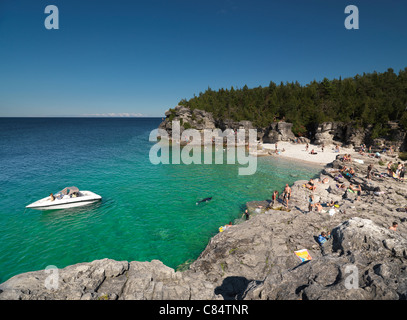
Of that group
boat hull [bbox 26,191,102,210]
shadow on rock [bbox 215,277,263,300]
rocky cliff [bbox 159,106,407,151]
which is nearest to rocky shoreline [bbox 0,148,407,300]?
shadow on rock [bbox 215,277,263,300]

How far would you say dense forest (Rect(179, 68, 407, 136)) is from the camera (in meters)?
45.0

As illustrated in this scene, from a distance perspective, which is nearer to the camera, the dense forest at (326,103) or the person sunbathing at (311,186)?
the person sunbathing at (311,186)

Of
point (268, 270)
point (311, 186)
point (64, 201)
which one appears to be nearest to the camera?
point (268, 270)

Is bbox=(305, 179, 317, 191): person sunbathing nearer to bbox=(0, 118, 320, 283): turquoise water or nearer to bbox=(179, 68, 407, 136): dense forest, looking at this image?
bbox=(0, 118, 320, 283): turquoise water

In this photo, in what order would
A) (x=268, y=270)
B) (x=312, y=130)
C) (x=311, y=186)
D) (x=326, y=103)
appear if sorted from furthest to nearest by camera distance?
(x=326, y=103), (x=312, y=130), (x=311, y=186), (x=268, y=270)

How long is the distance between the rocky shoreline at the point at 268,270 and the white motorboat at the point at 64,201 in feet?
46.4

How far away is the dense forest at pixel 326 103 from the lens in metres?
45.0

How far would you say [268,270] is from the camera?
9336mm

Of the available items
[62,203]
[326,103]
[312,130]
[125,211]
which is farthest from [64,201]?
[326,103]

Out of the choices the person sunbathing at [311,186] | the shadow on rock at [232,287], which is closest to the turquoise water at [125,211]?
the person sunbathing at [311,186]

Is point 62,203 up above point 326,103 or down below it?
below

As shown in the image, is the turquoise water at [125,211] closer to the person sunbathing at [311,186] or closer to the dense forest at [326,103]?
the person sunbathing at [311,186]

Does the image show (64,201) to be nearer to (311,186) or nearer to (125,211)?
(125,211)

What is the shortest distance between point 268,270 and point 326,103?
64.6 metres
